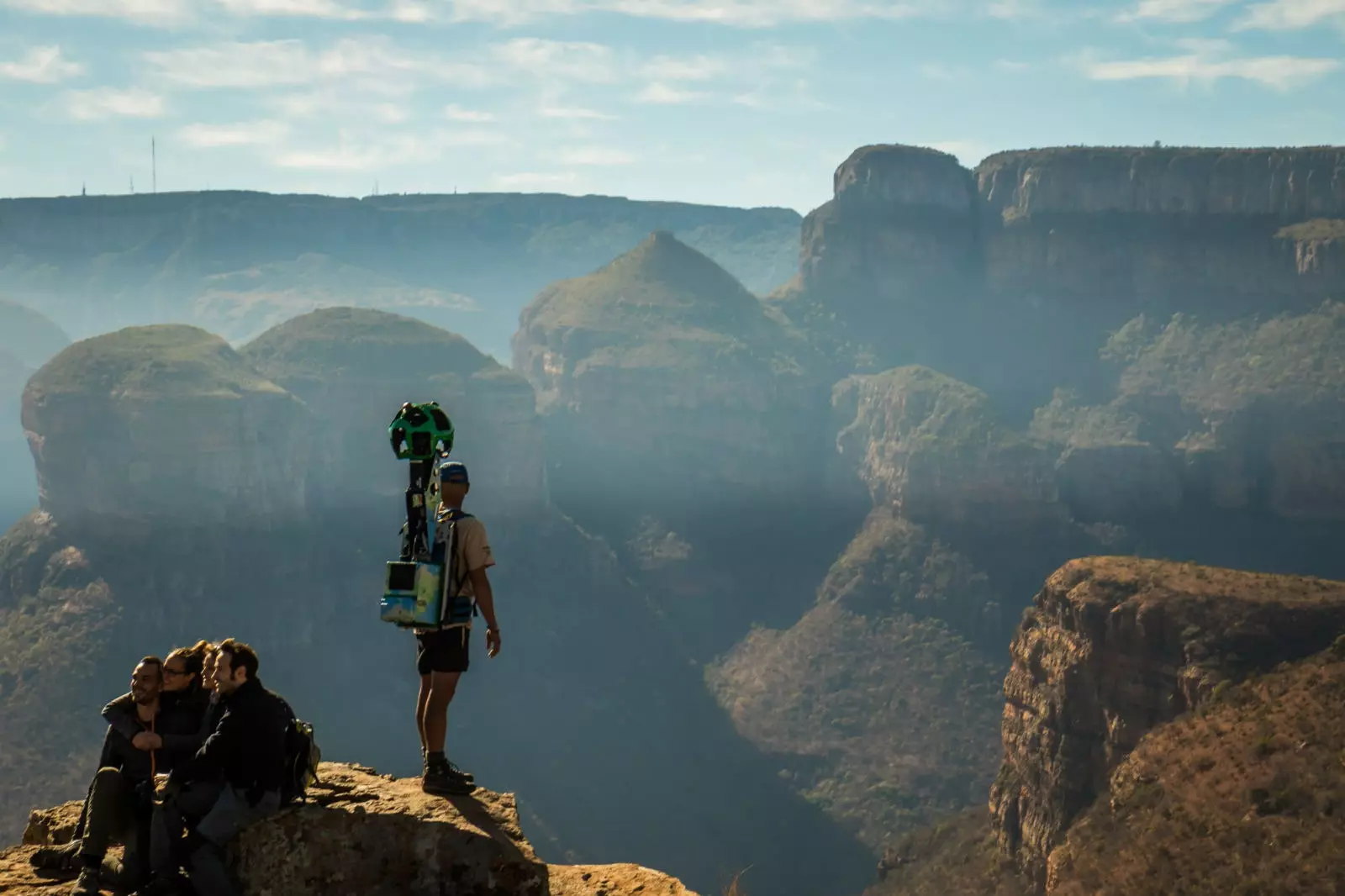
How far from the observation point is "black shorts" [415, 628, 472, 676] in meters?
16.9

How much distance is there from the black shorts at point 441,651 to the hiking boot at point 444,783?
1119 millimetres

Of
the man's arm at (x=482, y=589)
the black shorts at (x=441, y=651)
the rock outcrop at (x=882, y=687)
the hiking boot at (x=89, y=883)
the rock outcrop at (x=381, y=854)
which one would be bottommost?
the rock outcrop at (x=882, y=687)

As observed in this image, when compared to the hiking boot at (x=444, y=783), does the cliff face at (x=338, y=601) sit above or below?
below

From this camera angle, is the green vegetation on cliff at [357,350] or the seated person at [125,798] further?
the green vegetation on cliff at [357,350]

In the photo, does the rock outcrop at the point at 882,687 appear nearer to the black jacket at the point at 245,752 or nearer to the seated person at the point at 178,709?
the seated person at the point at 178,709

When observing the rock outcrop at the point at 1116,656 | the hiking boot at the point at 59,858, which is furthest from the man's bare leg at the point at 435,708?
the rock outcrop at the point at 1116,656

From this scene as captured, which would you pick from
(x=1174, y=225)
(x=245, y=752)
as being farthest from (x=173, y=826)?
(x=1174, y=225)

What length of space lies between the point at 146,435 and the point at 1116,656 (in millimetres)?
99666

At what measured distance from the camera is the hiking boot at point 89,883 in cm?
1501

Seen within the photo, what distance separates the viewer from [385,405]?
164 m

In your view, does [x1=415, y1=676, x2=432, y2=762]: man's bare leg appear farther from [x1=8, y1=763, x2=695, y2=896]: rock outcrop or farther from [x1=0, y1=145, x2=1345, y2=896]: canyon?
[x1=0, y1=145, x2=1345, y2=896]: canyon

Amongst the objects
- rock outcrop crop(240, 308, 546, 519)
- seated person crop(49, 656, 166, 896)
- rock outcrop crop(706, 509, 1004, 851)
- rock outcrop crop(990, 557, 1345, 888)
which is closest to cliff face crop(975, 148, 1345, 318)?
rock outcrop crop(706, 509, 1004, 851)

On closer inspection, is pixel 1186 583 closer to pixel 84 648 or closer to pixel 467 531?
pixel 467 531

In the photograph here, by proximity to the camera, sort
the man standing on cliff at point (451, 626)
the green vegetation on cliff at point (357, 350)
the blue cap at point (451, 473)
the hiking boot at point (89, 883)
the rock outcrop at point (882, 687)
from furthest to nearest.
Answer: the green vegetation on cliff at point (357, 350)
the rock outcrop at point (882, 687)
the blue cap at point (451, 473)
the man standing on cliff at point (451, 626)
the hiking boot at point (89, 883)
